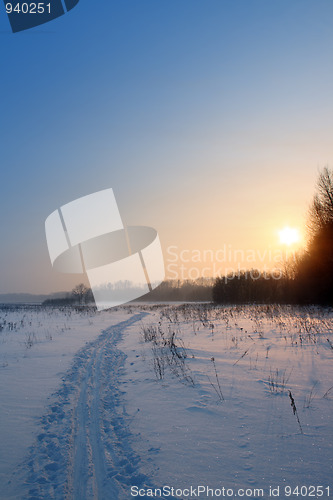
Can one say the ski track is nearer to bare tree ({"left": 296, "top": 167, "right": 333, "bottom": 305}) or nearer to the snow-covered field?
the snow-covered field

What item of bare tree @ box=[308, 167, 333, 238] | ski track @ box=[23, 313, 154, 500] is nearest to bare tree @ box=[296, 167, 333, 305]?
bare tree @ box=[308, 167, 333, 238]

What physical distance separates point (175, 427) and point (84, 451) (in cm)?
119

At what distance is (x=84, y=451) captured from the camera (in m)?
3.07

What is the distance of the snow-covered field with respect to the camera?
2492 mm

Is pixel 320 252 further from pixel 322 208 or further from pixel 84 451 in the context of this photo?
pixel 84 451

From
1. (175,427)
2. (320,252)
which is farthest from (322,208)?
(175,427)

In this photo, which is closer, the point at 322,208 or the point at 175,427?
the point at 175,427

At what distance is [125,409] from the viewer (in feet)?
13.9

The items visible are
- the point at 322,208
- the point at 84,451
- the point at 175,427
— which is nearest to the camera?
the point at 84,451

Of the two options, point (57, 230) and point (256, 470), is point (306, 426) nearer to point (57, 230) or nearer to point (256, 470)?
point (256, 470)

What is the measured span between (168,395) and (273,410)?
1.82 meters

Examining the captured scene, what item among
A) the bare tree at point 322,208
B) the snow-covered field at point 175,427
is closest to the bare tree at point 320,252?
the bare tree at point 322,208

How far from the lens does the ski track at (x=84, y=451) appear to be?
2514 millimetres

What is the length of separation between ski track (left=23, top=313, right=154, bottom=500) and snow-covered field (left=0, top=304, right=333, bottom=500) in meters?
0.01
